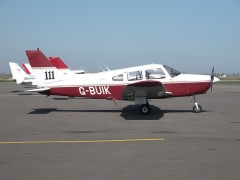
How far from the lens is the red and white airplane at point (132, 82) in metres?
12.3

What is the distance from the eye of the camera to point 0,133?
841cm

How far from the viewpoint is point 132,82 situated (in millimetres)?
12648

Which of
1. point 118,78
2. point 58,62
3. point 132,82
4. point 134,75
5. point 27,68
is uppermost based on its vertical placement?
point 58,62

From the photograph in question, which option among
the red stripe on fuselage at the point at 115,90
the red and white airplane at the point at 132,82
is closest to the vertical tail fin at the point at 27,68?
the red and white airplane at the point at 132,82

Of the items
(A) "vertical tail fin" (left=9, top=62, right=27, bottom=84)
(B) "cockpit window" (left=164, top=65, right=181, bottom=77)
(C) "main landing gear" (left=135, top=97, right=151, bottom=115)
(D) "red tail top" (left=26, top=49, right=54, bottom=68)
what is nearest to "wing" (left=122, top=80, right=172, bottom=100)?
(C) "main landing gear" (left=135, top=97, right=151, bottom=115)

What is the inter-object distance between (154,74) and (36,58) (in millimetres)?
5364

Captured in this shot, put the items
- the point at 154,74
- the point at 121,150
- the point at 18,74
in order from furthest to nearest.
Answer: the point at 18,74 → the point at 154,74 → the point at 121,150

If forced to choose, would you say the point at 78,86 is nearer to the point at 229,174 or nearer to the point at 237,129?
the point at 237,129

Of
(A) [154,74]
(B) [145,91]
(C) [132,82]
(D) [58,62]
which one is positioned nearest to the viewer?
(B) [145,91]

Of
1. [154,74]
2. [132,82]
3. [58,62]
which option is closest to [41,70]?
[132,82]

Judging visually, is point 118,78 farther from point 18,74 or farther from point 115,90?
point 18,74

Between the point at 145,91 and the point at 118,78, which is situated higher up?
the point at 118,78

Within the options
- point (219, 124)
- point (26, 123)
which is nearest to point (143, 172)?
point (219, 124)

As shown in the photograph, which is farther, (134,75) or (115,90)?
(115,90)
